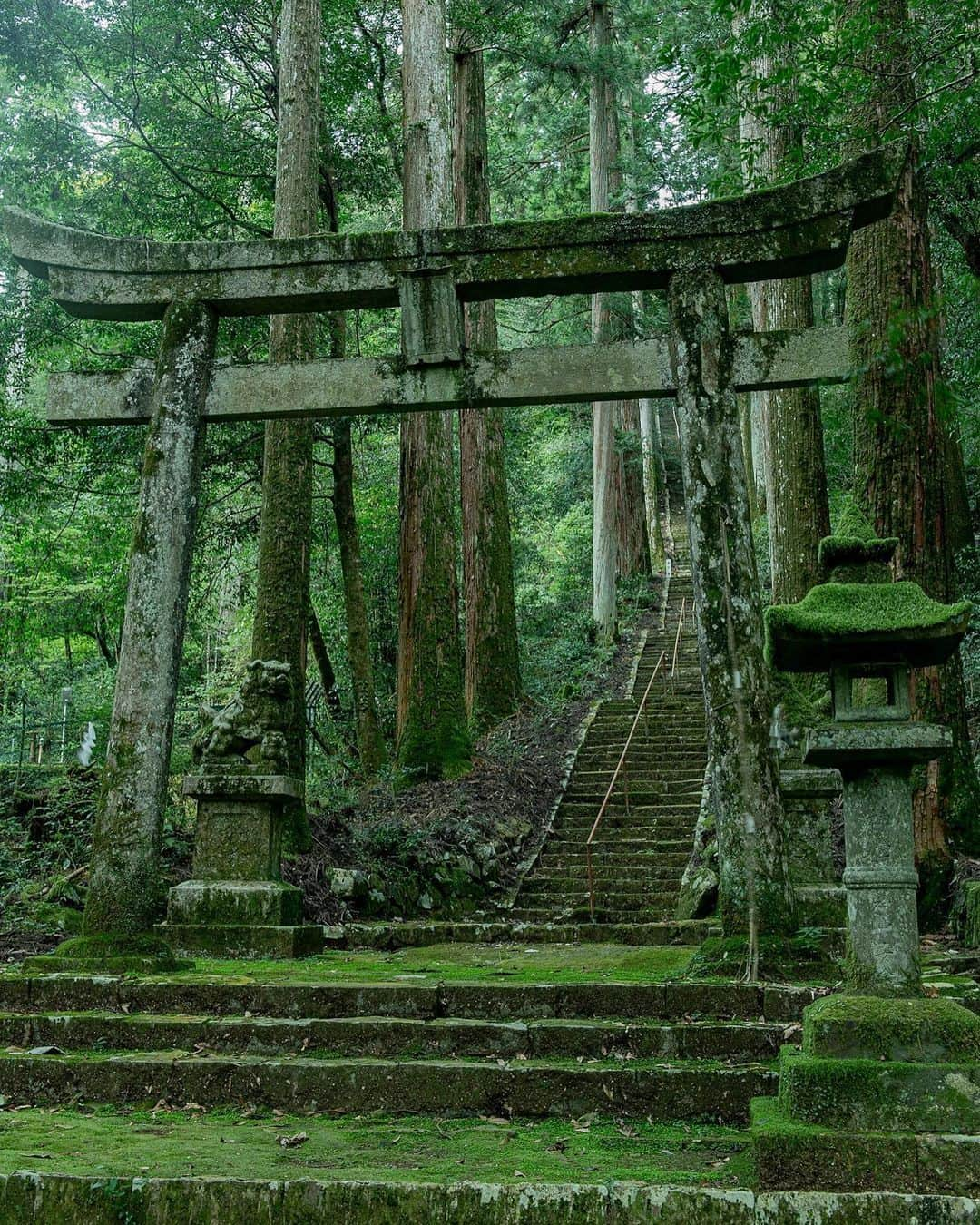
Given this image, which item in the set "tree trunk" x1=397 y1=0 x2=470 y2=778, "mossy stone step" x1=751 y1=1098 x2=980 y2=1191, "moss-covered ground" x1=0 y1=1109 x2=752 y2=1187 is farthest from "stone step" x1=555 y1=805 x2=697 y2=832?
"mossy stone step" x1=751 y1=1098 x2=980 y2=1191

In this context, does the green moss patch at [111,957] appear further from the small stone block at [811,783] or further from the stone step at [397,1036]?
the small stone block at [811,783]

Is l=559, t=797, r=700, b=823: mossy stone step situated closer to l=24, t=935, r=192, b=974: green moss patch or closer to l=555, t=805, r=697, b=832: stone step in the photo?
l=555, t=805, r=697, b=832: stone step

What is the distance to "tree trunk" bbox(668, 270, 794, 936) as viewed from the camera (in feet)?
18.0

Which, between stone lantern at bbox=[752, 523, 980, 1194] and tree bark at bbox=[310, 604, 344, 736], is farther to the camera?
tree bark at bbox=[310, 604, 344, 736]

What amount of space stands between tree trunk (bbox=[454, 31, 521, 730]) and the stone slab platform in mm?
10937

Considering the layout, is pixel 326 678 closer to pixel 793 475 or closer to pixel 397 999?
pixel 793 475

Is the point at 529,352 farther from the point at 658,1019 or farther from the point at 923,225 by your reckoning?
the point at 658,1019

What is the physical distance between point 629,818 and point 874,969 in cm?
798

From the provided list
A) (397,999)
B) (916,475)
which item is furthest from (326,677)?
(397,999)

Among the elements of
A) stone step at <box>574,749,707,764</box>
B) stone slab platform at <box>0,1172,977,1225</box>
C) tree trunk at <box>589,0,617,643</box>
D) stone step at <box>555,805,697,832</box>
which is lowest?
stone slab platform at <box>0,1172,977,1225</box>

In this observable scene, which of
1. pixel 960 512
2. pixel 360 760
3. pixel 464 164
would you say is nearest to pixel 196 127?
pixel 464 164

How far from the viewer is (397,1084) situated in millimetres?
4414

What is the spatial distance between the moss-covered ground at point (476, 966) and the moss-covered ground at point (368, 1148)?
4.09ft

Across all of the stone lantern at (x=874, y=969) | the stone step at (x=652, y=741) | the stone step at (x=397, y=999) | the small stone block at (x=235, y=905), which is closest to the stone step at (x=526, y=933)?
the small stone block at (x=235, y=905)
